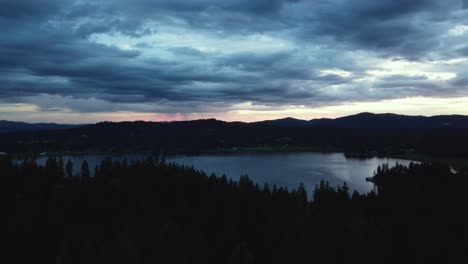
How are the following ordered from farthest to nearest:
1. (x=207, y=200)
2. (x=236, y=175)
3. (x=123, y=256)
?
1. (x=236, y=175)
2. (x=207, y=200)
3. (x=123, y=256)

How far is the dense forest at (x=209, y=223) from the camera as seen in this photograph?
4238 cm

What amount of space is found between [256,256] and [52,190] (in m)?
41.4

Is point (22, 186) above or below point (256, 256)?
above

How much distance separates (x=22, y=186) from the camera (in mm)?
70000

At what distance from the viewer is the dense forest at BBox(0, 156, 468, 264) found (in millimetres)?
42375

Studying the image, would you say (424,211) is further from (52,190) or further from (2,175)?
(2,175)

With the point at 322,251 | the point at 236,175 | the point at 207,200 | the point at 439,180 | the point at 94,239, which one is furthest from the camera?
the point at 236,175

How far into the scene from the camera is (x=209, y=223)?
57250 millimetres

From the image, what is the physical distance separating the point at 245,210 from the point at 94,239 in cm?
2295

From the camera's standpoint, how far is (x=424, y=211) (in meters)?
71.1

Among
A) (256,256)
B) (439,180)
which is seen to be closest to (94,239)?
(256,256)

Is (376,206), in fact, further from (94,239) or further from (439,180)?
(439,180)

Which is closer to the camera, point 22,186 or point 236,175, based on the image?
point 22,186

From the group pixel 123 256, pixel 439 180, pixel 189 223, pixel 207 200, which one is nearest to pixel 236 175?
pixel 439 180
